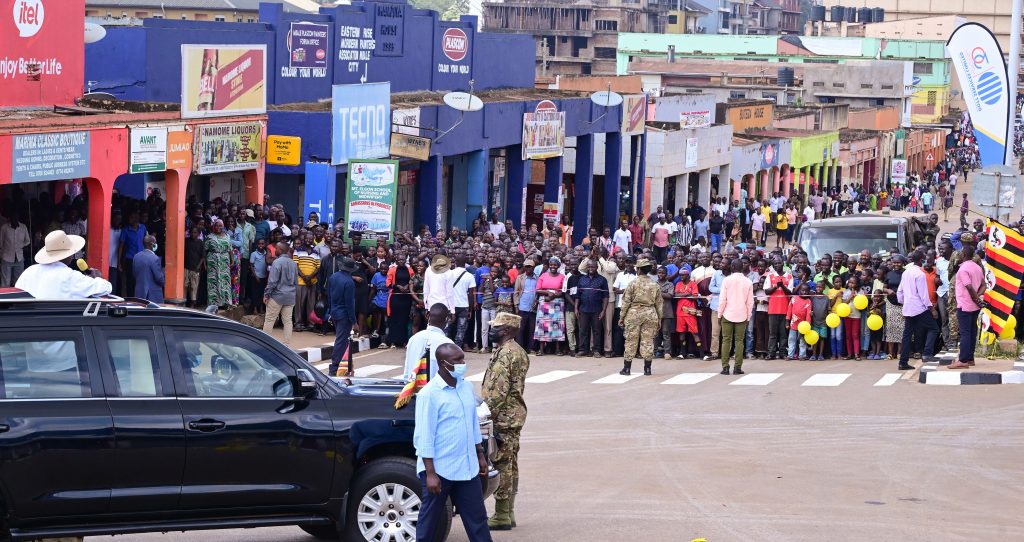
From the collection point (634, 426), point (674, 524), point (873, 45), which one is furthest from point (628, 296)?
point (873, 45)

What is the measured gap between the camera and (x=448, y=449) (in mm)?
9148

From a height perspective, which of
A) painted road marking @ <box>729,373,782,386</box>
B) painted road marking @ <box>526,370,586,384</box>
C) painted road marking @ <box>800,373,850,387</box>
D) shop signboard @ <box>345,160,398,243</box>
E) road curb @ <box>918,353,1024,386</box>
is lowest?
painted road marking @ <box>526,370,586,384</box>

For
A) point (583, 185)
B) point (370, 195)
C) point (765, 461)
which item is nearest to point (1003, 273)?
point (765, 461)

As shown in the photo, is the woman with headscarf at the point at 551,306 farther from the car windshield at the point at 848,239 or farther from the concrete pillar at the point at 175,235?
the car windshield at the point at 848,239

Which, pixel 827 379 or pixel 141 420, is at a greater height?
pixel 141 420

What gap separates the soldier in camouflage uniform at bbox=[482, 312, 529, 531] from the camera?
10.9m

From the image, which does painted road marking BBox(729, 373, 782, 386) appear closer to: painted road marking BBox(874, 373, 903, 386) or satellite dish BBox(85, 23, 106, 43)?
painted road marking BBox(874, 373, 903, 386)

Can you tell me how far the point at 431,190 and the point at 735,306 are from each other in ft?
55.2

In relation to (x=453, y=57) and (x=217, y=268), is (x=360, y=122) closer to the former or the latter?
(x=217, y=268)

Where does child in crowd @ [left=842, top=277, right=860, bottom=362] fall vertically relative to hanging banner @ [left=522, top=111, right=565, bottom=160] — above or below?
below

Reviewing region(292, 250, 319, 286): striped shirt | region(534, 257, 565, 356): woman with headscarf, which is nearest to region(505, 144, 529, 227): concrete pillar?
region(534, 257, 565, 356): woman with headscarf

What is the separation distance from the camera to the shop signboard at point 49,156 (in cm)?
2025

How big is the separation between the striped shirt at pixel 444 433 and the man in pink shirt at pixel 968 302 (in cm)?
1164

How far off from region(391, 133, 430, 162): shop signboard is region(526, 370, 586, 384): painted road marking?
42.0 feet
